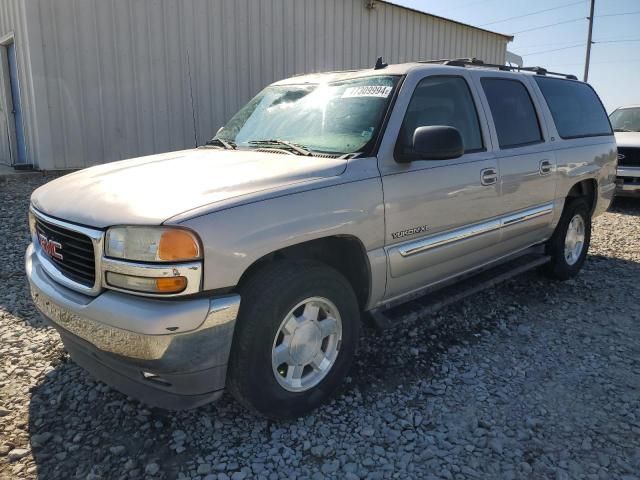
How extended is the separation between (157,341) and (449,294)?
2.14 m

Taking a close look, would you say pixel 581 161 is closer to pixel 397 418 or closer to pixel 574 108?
pixel 574 108

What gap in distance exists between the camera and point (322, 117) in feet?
10.7

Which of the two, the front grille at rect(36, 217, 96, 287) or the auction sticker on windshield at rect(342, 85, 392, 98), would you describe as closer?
the front grille at rect(36, 217, 96, 287)

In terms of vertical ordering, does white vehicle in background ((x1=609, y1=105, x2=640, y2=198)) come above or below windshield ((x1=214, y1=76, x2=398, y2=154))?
below

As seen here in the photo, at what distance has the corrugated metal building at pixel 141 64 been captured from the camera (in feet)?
26.7

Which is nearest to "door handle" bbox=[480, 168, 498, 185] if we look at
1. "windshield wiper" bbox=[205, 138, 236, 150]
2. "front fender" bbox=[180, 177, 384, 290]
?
"front fender" bbox=[180, 177, 384, 290]

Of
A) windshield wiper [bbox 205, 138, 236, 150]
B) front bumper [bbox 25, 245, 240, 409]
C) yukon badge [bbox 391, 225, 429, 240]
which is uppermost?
windshield wiper [bbox 205, 138, 236, 150]

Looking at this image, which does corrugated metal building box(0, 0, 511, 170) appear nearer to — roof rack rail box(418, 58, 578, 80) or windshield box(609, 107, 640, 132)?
roof rack rail box(418, 58, 578, 80)

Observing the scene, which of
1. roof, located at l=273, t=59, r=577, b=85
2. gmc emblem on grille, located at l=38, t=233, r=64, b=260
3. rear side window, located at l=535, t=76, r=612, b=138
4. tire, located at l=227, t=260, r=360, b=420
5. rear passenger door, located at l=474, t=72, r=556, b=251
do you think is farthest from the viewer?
rear side window, located at l=535, t=76, r=612, b=138

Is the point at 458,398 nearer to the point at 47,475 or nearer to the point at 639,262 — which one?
the point at 47,475

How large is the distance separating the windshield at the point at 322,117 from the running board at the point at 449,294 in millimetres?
1031

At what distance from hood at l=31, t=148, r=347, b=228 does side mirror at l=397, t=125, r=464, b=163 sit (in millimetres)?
438

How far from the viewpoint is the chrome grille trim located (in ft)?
7.48

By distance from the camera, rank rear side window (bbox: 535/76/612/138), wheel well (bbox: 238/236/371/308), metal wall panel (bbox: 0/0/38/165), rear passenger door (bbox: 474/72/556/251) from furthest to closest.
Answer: metal wall panel (bbox: 0/0/38/165) → rear side window (bbox: 535/76/612/138) → rear passenger door (bbox: 474/72/556/251) → wheel well (bbox: 238/236/371/308)
